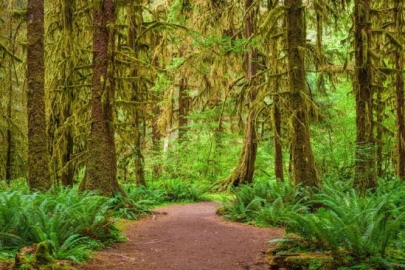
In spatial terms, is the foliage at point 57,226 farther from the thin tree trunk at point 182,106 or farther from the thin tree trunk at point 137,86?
the thin tree trunk at point 182,106

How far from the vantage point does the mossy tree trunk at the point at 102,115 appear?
9.35 m

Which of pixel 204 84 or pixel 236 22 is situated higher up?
pixel 236 22

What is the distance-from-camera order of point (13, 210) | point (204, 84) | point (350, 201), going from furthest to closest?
point (204, 84), point (350, 201), point (13, 210)

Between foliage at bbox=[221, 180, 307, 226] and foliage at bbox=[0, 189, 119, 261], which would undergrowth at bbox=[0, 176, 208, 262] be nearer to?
foliage at bbox=[0, 189, 119, 261]

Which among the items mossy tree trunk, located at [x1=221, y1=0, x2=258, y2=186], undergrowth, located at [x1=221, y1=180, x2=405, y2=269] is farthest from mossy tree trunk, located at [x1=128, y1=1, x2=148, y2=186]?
undergrowth, located at [x1=221, y1=180, x2=405, y2=269]

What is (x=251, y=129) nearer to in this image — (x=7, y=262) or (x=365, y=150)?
(x=365, y=150)

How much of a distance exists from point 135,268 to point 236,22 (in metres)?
13.1

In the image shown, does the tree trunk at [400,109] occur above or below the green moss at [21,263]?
above

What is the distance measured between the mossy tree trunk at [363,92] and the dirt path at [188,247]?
2558 mm

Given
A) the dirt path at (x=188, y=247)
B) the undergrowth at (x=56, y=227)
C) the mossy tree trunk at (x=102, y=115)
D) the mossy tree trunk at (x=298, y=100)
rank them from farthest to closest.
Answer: the mossy tree trunk at (x=102, y=115) < the mossy tree trunk at (x=298, y=100) < the dirt path at (x=188, y=247) < the undergrowth at (x=56, y=227)

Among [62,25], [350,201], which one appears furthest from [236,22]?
[350,201]

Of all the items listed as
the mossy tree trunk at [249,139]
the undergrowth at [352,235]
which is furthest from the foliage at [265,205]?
the mossy tree trunk at [249,139]

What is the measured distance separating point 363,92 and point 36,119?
7356 mm

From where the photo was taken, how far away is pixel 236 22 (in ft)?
53.3
